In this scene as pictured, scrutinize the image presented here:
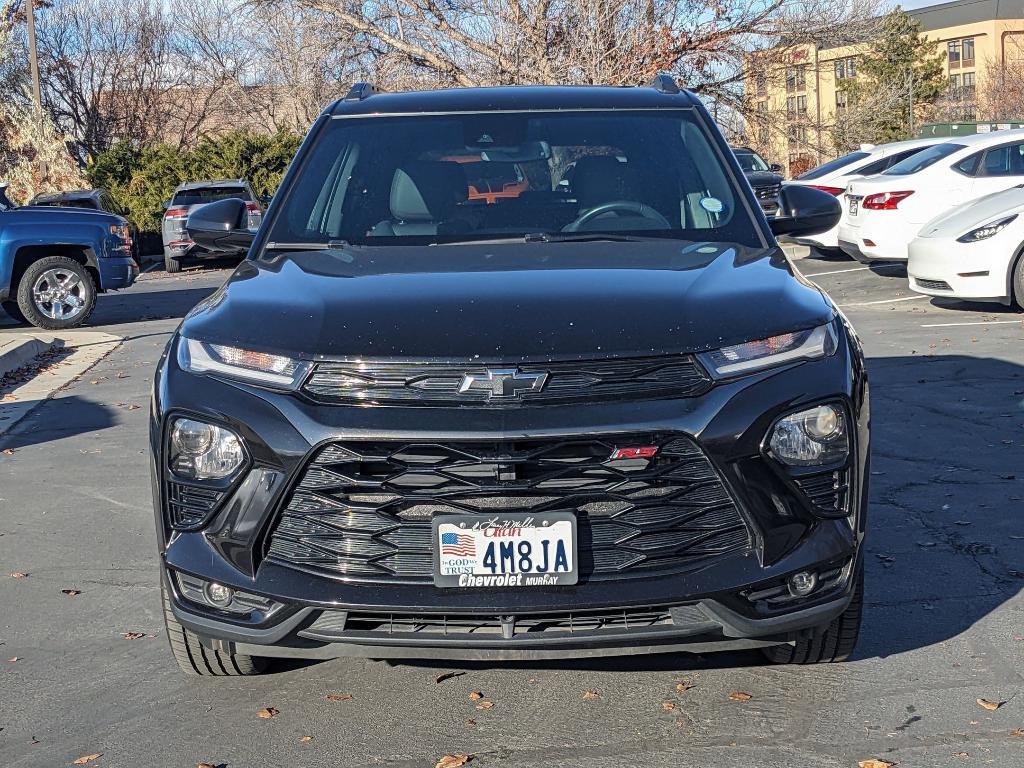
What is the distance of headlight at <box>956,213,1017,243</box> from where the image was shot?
12.1 metres

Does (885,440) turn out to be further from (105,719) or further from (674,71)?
(674,71)

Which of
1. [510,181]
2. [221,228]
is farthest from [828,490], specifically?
[221,228]

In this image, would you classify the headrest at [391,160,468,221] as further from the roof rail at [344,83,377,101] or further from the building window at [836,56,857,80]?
the building window at [836,56,857,80]

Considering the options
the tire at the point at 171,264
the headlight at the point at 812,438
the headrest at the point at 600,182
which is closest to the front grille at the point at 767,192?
the headrest at the point at 600,182

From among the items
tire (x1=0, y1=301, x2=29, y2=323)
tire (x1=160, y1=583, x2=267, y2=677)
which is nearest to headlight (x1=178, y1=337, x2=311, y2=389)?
tire (x1=160, y1=583, x2=267, y2=677)

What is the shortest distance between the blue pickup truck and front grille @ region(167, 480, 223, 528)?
12.4 m

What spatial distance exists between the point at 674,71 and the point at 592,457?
76.2 feet

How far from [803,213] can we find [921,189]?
11147 millimetres

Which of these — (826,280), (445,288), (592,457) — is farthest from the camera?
(826,280)

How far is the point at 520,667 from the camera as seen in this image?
3869 mm

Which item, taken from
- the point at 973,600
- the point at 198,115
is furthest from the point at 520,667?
the point at 198,115

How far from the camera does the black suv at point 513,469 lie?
3230 millimetres

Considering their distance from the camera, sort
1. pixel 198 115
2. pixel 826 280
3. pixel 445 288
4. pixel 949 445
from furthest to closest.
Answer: pixel 198 115 → pixel 826 280 → pixel 949 445 → pixel 445 288

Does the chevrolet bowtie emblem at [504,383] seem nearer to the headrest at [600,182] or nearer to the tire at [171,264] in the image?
the headrest at [600,182]
